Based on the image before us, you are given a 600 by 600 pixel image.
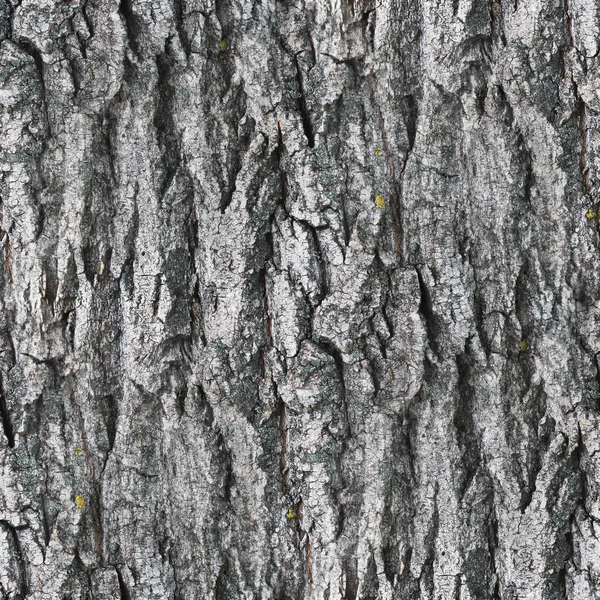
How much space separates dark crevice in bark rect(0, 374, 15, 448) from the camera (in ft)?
4.84

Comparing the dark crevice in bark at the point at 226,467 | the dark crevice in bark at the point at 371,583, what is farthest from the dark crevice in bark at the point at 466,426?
the dark crevice in bark at the point at 226,467

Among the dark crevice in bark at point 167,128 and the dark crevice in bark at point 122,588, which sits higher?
the dark crevice in bark at point 167,128

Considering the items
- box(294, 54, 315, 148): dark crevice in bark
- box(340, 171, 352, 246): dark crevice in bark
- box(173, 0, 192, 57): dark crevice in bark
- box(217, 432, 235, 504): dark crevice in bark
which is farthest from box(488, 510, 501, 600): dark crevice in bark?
box(173, 0, 192, 57): dark crevice in bark

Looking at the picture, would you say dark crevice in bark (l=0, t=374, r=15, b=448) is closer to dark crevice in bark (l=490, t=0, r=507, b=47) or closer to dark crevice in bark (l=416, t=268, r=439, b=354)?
Result: dark crevice in bark (l=416, t=268, r=439, b=354)

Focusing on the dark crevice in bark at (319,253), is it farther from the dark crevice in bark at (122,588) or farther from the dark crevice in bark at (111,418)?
the dark crevice in bark at (122,588)

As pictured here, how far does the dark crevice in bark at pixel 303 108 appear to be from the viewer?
1.45 metres

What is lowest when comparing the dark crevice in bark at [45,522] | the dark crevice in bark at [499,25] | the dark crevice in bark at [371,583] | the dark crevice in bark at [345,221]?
the dark crevice in bark at [371,583]

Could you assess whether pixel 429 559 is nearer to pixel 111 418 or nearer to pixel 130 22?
pixel 111 418

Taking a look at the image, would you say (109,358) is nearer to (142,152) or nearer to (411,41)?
(142,152)

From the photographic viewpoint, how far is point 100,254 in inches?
57.2

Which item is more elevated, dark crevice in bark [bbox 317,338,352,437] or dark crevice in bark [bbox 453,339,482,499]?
dark crevice in bark [bbox 317,338,352,437]

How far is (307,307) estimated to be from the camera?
1454 mm

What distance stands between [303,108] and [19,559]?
111 cm

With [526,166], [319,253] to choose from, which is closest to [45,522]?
[319,253]
